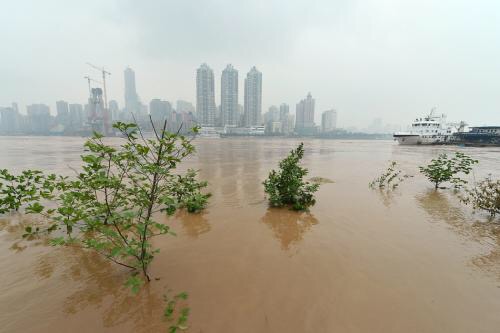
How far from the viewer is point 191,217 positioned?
674cm

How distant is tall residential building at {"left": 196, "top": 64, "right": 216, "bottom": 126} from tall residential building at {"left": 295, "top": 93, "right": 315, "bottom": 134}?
6633cm

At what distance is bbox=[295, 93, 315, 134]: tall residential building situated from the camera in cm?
17088

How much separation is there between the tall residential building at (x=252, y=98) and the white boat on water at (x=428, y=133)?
99.1 m

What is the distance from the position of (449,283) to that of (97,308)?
524cm

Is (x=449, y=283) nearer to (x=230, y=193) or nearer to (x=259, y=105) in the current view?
(x=230, y=193)

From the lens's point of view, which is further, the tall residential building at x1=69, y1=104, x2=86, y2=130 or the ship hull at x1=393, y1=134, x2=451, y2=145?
the tall residential building at x1=69, y1=104, x2=86, y2=130

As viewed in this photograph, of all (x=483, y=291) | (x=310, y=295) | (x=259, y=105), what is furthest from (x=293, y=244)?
(x=259, y=105)

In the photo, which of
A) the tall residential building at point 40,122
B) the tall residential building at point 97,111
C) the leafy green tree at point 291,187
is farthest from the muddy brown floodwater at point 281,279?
the tall residential building at point 40,122

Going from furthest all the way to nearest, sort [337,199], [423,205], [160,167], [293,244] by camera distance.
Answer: [337,199] → [423,205] → [293,244] → [160,167]

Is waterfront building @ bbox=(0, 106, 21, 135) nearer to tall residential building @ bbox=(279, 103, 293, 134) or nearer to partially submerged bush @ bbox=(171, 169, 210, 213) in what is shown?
tall residential building @ bbox=(279, 103, 293, 134)

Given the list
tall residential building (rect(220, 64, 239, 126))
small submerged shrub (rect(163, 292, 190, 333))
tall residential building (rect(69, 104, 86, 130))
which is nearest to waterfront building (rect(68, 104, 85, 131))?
tall residential building (rect(69, 104, 86, 130))

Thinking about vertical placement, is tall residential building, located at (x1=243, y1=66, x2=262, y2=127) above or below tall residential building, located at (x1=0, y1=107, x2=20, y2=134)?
above

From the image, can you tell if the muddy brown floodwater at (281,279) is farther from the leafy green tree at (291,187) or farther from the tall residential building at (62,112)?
the tall residential building at (62,112)

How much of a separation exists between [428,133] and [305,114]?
11978cm
